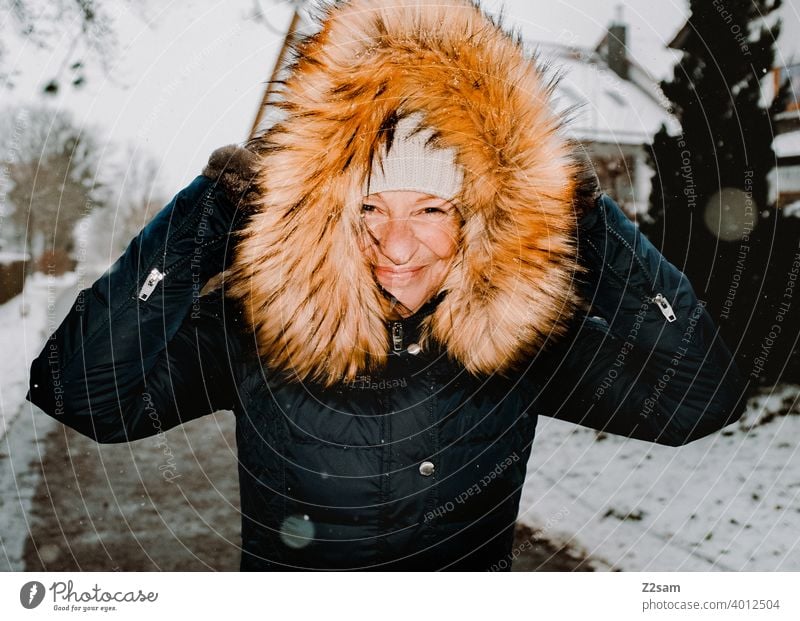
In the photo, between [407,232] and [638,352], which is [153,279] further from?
[638,352]

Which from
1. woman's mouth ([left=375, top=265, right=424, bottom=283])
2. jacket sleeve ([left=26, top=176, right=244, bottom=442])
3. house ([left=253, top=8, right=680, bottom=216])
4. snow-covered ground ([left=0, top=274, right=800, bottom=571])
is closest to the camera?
jacket sleeve ([left=26, top=176, right=244, bottom=442])

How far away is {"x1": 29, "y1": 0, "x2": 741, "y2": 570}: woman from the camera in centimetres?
81

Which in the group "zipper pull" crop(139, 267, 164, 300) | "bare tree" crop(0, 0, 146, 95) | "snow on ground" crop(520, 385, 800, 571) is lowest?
"snow on ground" crop(520, 385, 800, 571)

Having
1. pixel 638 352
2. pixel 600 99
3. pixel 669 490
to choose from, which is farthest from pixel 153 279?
pixel 669 490

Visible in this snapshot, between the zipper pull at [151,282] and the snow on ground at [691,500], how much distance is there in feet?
3.17

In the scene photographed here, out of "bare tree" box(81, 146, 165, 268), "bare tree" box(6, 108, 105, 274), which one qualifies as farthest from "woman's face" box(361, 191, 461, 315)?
"bare tree" box(6, 108, 105, 274)

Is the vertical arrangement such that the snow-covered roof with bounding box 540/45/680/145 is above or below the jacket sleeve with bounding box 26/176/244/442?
above

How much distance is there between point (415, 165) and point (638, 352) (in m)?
0.41

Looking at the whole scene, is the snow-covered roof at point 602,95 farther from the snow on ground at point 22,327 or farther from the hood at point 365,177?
the snow on ground at point 22,327

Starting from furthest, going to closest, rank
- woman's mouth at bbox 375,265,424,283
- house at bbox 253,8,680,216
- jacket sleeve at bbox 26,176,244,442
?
house at bbox 253,8,680,216 < woman's mouth at bbox 375,265,424,283 < jacket sleeve at bbox 26,176,244,442

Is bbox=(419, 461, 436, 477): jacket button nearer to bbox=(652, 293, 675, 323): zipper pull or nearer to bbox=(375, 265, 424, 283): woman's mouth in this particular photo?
bbox=(375, 265, 424, 283): woman's mouth

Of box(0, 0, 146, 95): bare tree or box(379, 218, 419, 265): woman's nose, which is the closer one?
box(379, 218, 419, 265): woman's nose

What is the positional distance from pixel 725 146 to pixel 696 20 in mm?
350

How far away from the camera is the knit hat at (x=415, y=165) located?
0.83 metres
